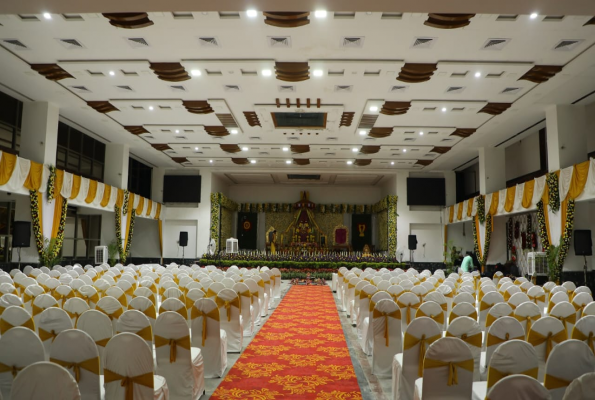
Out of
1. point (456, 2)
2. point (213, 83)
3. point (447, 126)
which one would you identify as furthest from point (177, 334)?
point (447, 126)

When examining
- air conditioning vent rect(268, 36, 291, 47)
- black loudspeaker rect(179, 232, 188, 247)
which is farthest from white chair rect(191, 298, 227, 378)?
black loudspeaker rect(179, 232, 188, 247)

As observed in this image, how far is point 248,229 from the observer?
29250 millimetres

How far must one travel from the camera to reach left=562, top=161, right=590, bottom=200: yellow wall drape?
1141cm

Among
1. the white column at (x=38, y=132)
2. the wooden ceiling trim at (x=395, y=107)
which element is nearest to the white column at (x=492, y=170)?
the wooden ceiling trim at (x=395, y=107)

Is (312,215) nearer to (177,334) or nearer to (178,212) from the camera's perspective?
(178,212)

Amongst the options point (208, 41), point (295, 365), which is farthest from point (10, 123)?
point (295, 365)

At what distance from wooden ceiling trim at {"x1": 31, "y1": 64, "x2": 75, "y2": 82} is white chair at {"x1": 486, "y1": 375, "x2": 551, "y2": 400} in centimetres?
1157

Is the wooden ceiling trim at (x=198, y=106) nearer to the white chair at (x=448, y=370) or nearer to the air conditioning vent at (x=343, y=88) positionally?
the air conditioning vent at (x=343, y=88)

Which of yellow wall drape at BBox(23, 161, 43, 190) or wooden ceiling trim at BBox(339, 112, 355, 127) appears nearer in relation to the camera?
yellow wall drape at BBox(23, 161, 43, 190)

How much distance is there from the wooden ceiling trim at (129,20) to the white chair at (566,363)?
8162 millimetres

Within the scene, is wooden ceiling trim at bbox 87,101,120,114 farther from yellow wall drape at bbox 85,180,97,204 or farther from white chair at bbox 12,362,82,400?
white chair at bbox 12,362,82,400

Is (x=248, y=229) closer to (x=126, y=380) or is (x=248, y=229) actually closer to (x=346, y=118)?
(x=346, y=118)

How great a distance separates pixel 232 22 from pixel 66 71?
523 cm

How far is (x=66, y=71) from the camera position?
434 inches
